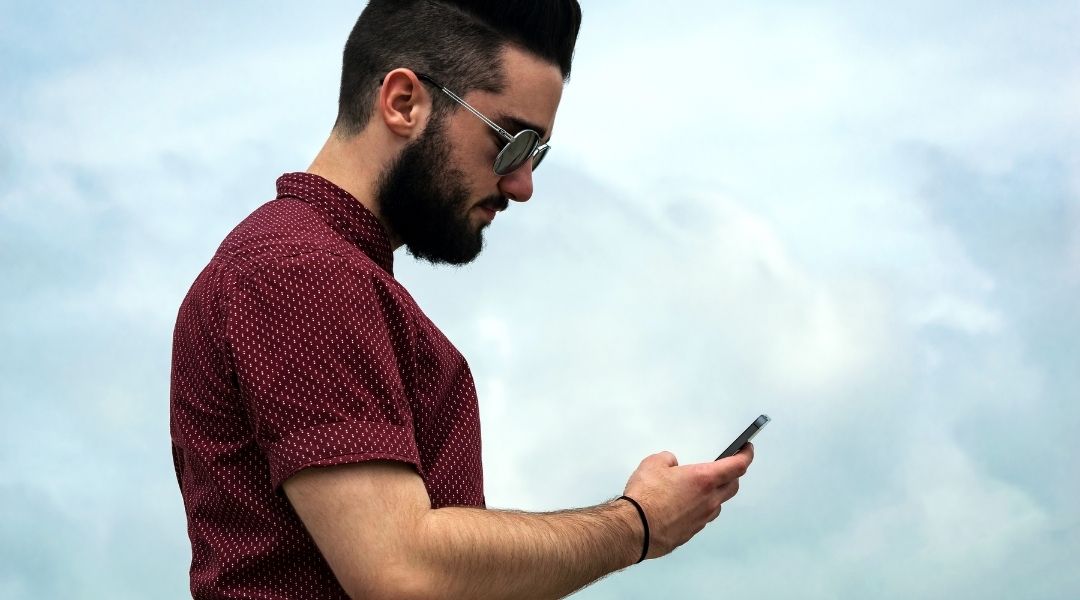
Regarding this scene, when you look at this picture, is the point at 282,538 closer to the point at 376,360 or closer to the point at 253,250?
the point at 376,360

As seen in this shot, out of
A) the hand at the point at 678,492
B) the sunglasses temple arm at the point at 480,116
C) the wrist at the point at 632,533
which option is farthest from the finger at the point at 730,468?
the sunglasses temple arm at the point at 480,116

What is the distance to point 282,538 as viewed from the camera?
13.2ft

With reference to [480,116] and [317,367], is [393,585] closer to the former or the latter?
[317,367]

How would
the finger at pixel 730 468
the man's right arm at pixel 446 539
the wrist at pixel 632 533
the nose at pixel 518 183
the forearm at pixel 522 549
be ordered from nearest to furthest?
the man's right arm at pixel 446 539 → the forearm at pixel 522 549 → the wrist at pixel 632 533 → the finger at pixel 730 468 → the nose at pixel 518 183

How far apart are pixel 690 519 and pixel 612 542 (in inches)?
17.9

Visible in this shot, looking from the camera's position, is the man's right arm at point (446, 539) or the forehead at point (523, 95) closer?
the man's right arm at point (446, 539)

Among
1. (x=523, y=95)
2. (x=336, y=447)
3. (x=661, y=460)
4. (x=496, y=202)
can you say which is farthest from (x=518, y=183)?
(x=336, y=447)

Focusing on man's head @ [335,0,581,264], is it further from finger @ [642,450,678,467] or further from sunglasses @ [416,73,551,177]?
finger @ [642,450,678,467]

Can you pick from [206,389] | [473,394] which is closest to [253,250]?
[206,389]

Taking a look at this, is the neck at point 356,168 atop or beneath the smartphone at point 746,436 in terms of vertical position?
atop

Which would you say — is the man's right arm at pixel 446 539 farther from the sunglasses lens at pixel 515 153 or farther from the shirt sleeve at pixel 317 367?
the sunglasses lens at pixel 515 153

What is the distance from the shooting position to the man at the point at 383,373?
380 centimetres

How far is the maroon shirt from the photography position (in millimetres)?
3855

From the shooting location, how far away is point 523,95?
4930 mm
